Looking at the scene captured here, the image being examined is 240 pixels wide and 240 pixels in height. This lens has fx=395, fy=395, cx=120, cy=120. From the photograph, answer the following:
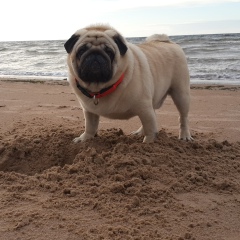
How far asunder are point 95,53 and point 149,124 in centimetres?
94

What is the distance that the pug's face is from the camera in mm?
3482

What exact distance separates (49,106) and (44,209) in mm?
4393

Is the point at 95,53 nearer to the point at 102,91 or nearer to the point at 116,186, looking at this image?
the point at 102,91

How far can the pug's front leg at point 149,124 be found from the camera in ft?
12.9

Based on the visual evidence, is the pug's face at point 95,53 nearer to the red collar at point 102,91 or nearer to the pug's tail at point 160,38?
the red collar at point 102,91

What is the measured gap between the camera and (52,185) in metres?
3.08

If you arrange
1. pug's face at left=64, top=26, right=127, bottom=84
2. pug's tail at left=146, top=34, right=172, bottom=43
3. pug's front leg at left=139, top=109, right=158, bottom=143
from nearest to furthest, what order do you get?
pug's face at left=64, top=26, right=127, bottom=84, pug's front leg at left=139, top=109, right=158, bottom=143, pug's tail at left=146, top=34, right=172, bottom=43

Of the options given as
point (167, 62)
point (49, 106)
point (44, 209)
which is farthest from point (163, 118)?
point (44, 209)

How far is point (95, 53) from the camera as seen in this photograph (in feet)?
11.6

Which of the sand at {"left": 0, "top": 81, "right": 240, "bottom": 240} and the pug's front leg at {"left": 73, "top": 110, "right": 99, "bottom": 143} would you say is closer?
the sand at {"left": 0, "top": 81, "right": 240, "bottom": 240}

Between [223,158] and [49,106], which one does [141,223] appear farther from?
[49,106]

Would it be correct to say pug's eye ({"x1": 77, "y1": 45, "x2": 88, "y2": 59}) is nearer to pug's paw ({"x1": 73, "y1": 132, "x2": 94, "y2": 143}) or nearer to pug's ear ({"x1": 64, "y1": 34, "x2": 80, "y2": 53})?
pug's ear ({"x1": 64, "y1": 34, "x2": 80, "y2": 53})

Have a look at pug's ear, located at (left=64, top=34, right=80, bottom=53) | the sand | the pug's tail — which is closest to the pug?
pug's ear, located at (left=64, top=34, right=80, bottom=53)

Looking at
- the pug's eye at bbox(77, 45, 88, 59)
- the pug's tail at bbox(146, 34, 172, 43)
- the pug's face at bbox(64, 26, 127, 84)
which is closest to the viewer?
the pug's face at bbox(64, 26, 127, 84)
